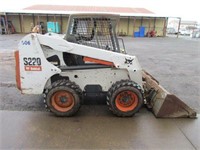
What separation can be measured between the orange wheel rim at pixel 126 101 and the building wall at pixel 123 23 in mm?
25485

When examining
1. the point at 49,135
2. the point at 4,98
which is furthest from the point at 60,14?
the point at 49,135

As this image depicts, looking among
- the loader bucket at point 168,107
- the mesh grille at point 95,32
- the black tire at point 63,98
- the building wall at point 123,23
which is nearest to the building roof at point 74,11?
the building wall at point 123,23

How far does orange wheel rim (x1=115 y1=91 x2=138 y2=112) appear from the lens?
3.94 metres

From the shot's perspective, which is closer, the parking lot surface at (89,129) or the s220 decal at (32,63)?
the parking lot surface at (89,129)

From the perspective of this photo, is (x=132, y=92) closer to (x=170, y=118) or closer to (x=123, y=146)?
(x=170, y=118)

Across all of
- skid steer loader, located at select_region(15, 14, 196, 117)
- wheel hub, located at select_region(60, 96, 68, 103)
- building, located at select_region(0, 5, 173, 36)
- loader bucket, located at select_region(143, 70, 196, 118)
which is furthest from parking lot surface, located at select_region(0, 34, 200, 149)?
building, located at select_region(0, 5, 173, 36)

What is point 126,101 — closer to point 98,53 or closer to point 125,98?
point 125,98

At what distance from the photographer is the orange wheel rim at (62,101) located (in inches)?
154

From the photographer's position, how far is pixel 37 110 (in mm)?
4207

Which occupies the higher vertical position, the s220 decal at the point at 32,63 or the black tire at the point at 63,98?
the s220 decal at the point at 32,63

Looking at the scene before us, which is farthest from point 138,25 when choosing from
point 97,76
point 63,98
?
point 63,98

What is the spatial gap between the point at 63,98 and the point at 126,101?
1.27 m

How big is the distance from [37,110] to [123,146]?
208 cm

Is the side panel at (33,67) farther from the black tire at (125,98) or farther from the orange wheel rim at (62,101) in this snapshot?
the black tire at (125,98)
